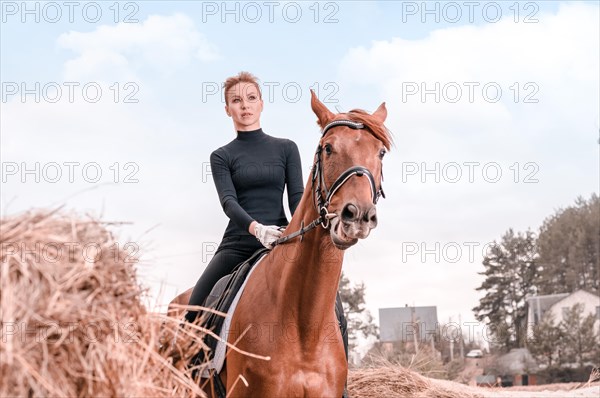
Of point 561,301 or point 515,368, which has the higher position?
point 561,301

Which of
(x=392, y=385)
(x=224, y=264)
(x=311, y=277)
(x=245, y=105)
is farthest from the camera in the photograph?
(x=392, y=385)

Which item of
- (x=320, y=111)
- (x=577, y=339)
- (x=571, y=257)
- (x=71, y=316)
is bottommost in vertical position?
(x=577, y=339)

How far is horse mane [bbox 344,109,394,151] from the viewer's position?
18.2ft

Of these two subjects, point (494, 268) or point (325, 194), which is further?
point (494, 268)

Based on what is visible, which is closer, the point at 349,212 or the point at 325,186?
the point at 349,212

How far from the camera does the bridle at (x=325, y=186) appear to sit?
523 cm

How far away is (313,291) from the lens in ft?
18.3

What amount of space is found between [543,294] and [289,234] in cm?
5830

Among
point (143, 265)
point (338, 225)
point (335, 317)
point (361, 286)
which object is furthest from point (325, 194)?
point (361, 286)

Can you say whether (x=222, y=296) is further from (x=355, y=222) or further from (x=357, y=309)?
(x=357, y=309)

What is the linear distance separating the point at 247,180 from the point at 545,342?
43269mm

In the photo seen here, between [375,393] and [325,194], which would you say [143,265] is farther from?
[375,393]

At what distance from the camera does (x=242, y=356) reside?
223 inches

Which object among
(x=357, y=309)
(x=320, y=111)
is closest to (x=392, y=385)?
(x=320, y=111)
